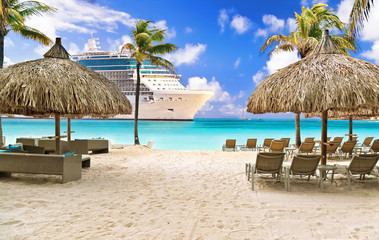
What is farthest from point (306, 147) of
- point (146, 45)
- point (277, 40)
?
point (146, 45)

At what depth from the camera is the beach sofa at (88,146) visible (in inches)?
324

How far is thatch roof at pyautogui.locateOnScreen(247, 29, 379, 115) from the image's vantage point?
4496 mm

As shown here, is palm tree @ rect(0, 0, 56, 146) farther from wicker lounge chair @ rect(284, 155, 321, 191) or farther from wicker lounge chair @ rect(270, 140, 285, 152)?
wicker lounge chair @ rect(284, 155, 321, 191)

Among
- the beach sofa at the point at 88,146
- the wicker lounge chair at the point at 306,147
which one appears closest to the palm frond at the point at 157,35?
the beach sofa at the point at 88,146

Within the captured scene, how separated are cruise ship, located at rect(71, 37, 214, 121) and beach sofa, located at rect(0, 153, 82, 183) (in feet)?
108

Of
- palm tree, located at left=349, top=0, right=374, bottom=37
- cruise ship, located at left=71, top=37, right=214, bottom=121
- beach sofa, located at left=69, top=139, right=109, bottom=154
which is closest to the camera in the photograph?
palm tree, located at left=349, top=0, right=374, bottom=37

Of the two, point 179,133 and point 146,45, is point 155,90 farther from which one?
point 146,45

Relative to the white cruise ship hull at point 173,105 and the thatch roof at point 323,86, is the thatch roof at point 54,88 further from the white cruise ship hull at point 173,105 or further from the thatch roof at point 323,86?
the white cruise ship hull at point 173,105

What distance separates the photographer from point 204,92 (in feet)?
126

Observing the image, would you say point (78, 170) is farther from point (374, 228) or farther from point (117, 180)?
point (374, 228)

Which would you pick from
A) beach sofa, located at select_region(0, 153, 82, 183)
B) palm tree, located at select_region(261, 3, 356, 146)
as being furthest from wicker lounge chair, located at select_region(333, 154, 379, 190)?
palm tree, located at select_region(261, 3, 356, 146)

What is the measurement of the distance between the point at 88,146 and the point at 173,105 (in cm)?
3081

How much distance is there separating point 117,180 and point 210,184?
1722 millimetres

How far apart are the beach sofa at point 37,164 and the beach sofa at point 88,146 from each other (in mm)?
3380
